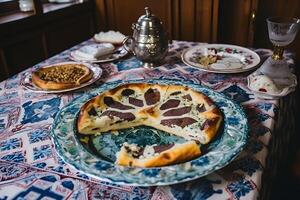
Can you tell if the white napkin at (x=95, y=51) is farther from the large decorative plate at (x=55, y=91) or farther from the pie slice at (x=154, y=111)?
the pie slice at (x=154, y=111)

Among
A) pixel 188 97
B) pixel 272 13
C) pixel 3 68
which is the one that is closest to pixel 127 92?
pixel 188 97

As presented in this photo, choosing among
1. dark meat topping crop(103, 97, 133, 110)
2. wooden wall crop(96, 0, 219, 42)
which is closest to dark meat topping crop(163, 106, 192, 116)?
dark meat topping crop(103, 97, 133, 110)

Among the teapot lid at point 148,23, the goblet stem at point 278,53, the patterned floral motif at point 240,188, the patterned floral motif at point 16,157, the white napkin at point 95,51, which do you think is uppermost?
the teapot lid at point 148,23

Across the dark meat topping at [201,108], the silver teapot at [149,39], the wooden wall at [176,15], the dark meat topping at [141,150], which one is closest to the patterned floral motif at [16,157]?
the dark meat topping at [141,150]

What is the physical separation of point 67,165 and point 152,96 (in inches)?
14.9

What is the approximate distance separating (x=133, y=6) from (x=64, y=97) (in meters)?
1.62

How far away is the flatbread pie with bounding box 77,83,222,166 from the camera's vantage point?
2.64ft

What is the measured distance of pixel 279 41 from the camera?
1.10 metres

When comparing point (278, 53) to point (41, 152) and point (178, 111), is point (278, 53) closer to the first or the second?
point (178, 111)

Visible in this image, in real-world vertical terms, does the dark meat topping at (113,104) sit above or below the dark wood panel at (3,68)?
above

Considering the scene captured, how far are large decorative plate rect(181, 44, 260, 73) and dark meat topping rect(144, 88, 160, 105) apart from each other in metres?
0.28

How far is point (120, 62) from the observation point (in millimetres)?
1344

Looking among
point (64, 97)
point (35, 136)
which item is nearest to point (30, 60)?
point (64, 97)

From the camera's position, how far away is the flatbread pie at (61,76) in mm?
1088
